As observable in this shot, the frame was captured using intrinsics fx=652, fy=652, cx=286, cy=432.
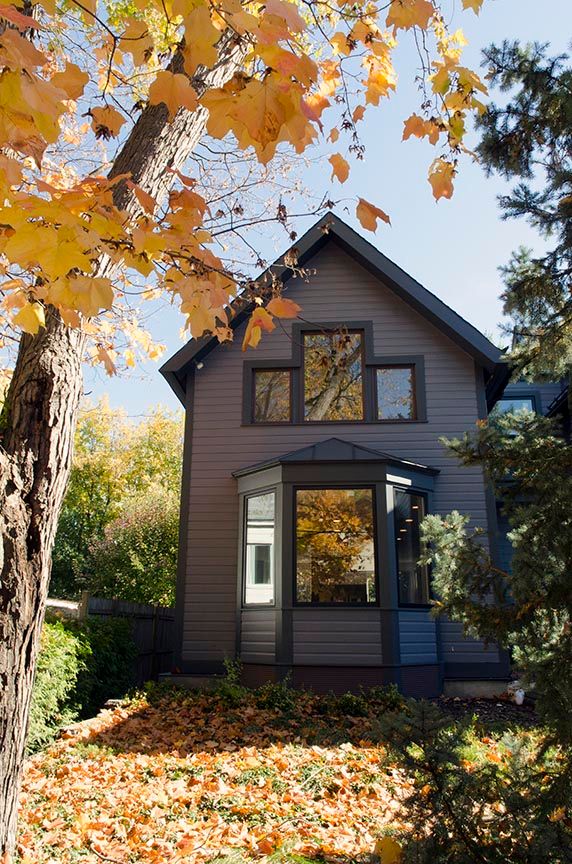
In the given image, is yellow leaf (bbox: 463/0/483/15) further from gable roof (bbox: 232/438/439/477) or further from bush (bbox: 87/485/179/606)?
bush (bbox: 87/485/179/606)

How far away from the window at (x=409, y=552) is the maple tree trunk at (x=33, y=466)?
305 inches

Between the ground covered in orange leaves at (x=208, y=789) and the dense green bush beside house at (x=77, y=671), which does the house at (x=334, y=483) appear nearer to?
the dense green bush beside house at (x=77, y=671)

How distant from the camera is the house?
9547mm

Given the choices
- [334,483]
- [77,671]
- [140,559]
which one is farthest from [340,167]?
[140,559]

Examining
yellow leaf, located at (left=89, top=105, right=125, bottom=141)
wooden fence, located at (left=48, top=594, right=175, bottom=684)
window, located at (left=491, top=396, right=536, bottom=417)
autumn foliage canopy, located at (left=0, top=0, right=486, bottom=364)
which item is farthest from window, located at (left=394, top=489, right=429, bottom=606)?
yellow leaf, located at (left=89, top=105, right=125, bottom=141)

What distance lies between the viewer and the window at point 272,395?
1153cm

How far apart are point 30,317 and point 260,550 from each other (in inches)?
324

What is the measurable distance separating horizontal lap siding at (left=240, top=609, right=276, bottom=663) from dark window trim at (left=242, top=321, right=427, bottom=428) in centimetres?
322

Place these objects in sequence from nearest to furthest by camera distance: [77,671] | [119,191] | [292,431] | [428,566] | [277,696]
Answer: [119,191]
[77,671]
[277,696]
[428,566]
[292,431]

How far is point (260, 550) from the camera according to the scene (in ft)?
34.6

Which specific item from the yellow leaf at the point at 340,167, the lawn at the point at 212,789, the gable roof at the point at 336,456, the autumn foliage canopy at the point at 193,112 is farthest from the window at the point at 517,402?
the yellow leaf at the point at 340,167

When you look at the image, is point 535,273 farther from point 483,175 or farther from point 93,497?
point 93,497

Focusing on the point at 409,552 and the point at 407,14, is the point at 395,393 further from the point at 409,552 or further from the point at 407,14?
the point at 407,14

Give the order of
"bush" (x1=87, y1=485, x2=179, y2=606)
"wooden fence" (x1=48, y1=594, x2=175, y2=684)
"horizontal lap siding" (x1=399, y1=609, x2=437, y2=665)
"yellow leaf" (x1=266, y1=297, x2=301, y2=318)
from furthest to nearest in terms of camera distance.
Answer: "bush" (x1=87, y1=485, x2=179, y2=606) < "horizontal lap siding" (x1=399, y1=609, x2=437, y2=665) < "wooden fence" (x1=48, y1=594, x2=175, y2=684) < "yellow leaf" (x1=266, y1=297, x2=301, y2=318)
